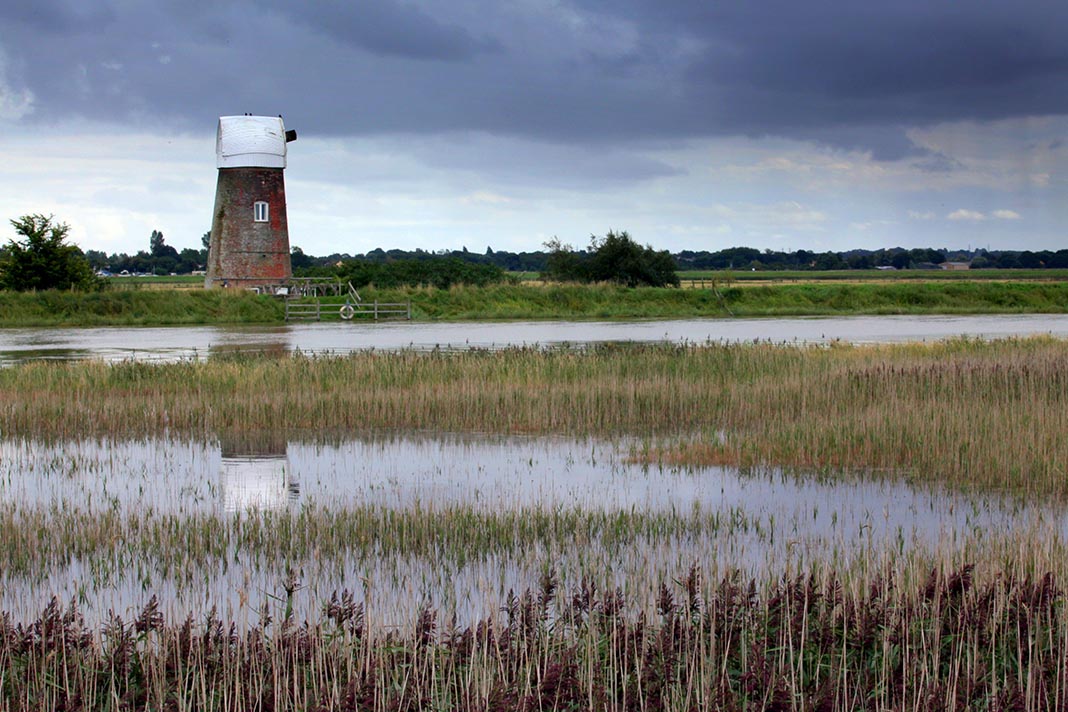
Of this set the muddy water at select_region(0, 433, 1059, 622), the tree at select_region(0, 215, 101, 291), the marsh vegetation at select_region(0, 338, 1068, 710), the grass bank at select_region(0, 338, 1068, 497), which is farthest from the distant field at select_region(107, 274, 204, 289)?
the muddy water at select_region(0, 433, 1059, 622)

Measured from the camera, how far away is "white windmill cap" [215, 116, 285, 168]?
71.1 m

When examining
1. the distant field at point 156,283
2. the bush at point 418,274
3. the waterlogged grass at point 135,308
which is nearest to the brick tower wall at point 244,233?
the waterlogged grass at point 135,308

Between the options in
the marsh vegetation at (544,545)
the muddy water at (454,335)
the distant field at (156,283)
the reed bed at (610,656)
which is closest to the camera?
the reed bed at (610,656)

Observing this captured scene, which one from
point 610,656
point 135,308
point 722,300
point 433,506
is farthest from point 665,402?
point 722,300

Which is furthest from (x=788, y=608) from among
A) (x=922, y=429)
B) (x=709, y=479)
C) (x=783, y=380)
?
(x=783, y=380)

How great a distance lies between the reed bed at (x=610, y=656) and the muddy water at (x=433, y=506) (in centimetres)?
55

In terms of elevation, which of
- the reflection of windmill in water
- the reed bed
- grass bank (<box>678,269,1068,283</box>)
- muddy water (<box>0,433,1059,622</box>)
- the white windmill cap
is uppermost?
the white windmill cap

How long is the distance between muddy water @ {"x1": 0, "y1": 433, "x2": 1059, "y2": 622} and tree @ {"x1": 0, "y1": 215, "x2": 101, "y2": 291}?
50.8 m

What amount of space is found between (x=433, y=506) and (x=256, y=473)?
4.19 metres

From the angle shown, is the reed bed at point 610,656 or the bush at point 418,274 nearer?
the reed bed at point 610,656

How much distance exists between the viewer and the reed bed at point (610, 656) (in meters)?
6.55

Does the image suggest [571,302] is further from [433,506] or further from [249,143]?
[433,506]

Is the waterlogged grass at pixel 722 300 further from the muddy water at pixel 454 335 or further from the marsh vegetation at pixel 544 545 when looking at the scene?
the marsh vegetation at pixel 544 545

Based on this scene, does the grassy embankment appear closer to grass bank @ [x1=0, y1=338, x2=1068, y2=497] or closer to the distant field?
the distant field
